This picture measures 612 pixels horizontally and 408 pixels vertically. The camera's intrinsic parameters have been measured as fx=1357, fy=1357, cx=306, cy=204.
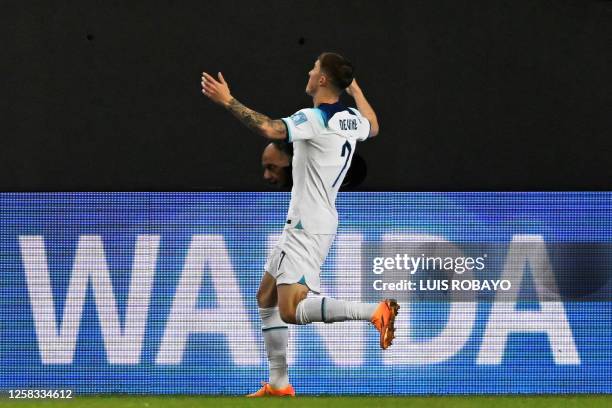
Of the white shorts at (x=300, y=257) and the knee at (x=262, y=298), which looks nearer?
the white shorts at (x=300, y=257)

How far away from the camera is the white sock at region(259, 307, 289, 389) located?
7.77 m

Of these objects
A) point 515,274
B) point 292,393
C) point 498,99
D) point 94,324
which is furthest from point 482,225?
point 94,324

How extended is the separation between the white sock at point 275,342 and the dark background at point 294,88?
6.27ft

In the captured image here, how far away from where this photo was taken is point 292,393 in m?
7.83

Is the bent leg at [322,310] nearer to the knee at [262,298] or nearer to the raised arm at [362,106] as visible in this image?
the knee at [262,298]

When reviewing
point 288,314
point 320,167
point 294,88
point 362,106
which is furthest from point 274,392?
point 294,88

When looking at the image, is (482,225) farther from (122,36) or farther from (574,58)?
(122,36)

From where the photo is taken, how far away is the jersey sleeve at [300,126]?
711cm

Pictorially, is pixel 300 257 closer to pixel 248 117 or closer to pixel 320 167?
pixel 320 167

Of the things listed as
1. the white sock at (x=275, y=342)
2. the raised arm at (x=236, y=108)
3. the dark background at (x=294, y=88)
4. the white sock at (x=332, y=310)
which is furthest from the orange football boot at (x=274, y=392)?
the dark background at (x=294, y=88)

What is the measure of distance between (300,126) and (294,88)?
238 cm

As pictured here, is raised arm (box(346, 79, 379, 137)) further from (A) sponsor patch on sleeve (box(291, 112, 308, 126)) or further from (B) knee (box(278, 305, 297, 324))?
(B) knee (box(278, 305, 297, 324))

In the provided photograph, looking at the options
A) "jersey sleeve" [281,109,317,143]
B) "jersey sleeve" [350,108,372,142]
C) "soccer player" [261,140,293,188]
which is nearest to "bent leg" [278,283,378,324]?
"jersey sleeve" [281,109,317,143]

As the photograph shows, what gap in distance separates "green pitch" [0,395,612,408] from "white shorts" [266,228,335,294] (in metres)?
0.64
